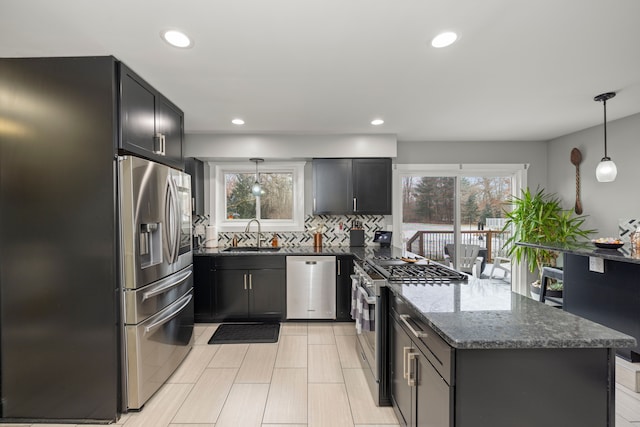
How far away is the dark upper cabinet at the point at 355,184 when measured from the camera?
418 cm

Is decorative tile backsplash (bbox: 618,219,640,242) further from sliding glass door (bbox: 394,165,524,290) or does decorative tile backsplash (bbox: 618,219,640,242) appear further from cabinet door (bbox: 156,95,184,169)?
cabinet door (bbox: 156,95,184,169)

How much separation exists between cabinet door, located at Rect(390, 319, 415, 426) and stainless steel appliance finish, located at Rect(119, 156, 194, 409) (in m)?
1.80

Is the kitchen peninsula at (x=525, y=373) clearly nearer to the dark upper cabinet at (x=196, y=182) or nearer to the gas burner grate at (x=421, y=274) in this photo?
the gas burner grate at (x=421, y=274)

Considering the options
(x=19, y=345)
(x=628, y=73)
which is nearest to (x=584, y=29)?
(x=628, y=73)

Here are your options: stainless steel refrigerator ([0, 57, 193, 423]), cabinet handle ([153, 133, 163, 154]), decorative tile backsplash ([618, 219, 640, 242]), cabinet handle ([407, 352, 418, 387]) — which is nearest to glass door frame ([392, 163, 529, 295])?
decorative tile backsplash ([618, 219, 640, 242])

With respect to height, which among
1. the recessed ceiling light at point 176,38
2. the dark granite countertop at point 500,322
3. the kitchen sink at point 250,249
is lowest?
the kitchen sink at point 250,249

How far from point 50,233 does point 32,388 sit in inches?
41.7

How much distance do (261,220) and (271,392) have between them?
2563mm

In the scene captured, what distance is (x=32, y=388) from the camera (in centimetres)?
201

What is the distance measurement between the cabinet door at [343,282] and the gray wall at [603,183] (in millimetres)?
3249

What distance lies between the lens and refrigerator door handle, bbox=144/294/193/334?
2.21 meters

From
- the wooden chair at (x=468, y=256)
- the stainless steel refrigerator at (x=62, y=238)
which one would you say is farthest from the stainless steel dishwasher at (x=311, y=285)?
the wooden chair at (x=468, y=256)

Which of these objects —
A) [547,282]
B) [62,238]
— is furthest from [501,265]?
[62,238]

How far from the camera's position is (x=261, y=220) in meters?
4.52
